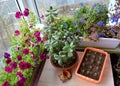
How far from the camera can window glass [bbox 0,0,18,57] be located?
1.00 m

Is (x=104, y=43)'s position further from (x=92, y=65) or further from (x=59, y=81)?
(x=59, y=81)

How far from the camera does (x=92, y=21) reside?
2.82 ft

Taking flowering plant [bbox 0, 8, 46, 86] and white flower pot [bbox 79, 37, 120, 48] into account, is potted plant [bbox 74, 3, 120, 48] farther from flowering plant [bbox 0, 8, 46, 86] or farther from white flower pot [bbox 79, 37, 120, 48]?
flowering plant [bbox 0, 8, 46, 86]

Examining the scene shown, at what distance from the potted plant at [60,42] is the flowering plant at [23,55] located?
9cm

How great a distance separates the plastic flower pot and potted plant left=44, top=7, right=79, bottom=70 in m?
0.06

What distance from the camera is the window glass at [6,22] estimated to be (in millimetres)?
1003

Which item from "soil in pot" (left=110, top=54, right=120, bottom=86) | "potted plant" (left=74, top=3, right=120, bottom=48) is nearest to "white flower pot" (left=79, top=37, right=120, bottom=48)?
"potted plant" (left=74, top=3, right=120, bottom=48)

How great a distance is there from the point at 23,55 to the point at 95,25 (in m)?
0.45

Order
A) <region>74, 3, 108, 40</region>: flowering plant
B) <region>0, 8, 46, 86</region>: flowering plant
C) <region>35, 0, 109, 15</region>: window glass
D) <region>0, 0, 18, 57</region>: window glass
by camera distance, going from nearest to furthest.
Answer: <region>0, 8, 46, 86</region>: flowering plant
<region>74, 3, 108, 40</region>: flowering plant
<region>0, 0, 18, 57</region>: window glass
<region>35, 0, 109, 15</region>: window glass

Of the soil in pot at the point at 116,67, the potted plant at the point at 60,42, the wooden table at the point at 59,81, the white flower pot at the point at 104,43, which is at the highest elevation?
the potted plant at the point at 60,42

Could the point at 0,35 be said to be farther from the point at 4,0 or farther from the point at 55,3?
the point at 55,3

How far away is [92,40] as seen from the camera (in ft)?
2.97

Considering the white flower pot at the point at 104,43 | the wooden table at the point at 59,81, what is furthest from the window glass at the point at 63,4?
the wooden table at the point at 59,81

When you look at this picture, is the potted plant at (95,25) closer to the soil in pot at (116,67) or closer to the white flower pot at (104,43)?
the white flower pot at (104,43)
